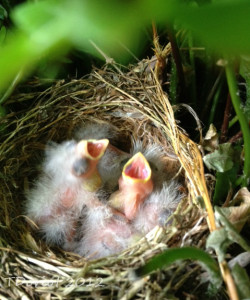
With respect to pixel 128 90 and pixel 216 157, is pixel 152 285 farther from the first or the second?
pixel 128 90

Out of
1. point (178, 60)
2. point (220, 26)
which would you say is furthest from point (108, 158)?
point (220, 26)

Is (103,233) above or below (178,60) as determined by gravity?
below

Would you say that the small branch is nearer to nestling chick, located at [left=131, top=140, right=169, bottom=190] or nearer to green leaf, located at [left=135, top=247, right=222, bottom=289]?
nestling chick, located at [left=131, top=140, right=169, bottom=190]

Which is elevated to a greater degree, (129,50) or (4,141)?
(129,50)

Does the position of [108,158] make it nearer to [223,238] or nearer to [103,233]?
[103,233]

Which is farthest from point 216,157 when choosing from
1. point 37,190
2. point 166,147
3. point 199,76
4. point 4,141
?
point 4,141

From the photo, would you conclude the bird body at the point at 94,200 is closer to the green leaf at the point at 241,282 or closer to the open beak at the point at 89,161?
the open beak at the point at 89,161
